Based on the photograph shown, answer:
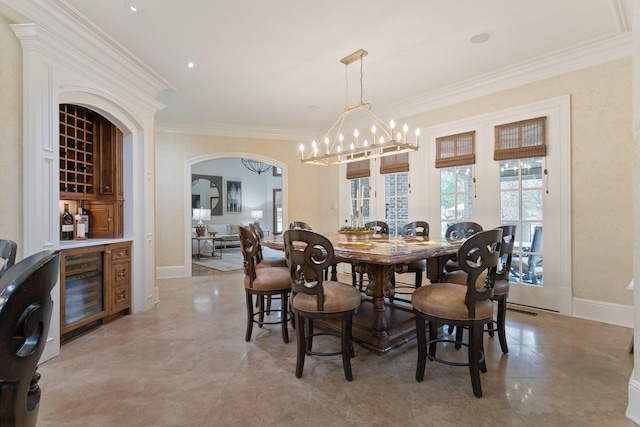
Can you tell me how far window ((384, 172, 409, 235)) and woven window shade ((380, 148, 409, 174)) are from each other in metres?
0.09

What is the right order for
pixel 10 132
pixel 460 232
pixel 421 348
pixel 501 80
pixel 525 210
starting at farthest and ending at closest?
pixel 501 80 → pixel 525 210 → pixel 460 232 → pixel 10 132 → pixel 421 348

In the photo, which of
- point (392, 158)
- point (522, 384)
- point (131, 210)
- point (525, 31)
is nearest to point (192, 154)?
point (131, 210)

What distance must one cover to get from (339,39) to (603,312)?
3770mm

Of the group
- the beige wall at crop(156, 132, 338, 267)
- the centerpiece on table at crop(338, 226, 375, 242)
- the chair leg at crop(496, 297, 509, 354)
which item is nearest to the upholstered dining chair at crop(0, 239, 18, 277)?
the centerpiece on table at crop(338, 226, 375, 242)

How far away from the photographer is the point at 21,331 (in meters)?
0.68

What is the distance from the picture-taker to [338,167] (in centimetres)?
582

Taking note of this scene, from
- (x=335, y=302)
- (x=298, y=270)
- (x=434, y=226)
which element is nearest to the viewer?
(x=335, y=302)

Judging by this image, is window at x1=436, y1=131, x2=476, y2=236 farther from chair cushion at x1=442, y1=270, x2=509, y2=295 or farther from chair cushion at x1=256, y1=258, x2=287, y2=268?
chair cushion at x1=256, y1=258, x2=287, y2=268

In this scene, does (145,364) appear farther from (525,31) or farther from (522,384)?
(525,31)

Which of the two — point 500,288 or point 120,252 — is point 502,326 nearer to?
point 500,288

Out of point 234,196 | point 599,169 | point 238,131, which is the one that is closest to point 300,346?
point 599,169

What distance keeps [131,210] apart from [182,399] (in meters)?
2.36

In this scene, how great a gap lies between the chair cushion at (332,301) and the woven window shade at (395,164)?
301cm

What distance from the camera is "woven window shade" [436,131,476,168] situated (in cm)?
404
